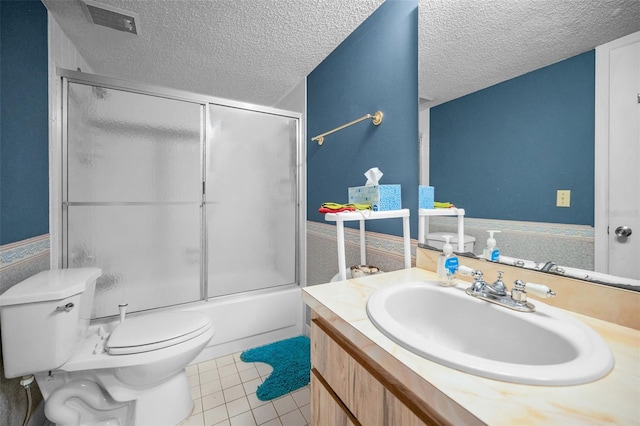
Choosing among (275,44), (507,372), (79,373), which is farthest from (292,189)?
(507,372)

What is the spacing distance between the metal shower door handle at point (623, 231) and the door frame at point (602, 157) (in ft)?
0.06

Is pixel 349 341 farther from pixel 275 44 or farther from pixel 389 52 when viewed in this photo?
pixel 275 44

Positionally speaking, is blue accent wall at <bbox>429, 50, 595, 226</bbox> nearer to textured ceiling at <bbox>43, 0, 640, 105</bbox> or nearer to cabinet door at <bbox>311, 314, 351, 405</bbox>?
textured ceiling at <bbox>43, 0, 640, 105</bbox>

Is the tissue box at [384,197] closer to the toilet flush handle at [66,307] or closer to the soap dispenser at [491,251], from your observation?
the soap dispenser at [491,251]

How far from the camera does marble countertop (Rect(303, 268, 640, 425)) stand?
341 millimetres

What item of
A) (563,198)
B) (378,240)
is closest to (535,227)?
(563,198)

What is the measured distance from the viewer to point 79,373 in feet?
3.71

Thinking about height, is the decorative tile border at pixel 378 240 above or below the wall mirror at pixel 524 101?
below

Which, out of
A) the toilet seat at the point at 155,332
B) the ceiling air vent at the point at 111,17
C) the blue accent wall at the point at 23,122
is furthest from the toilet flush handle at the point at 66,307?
the ceiling air vent at the point at 111,17

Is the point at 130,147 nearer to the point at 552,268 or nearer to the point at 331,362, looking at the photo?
the point at 331,362

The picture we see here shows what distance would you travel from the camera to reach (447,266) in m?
0.83

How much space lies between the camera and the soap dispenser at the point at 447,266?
823mm

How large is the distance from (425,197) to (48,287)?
1573 mm

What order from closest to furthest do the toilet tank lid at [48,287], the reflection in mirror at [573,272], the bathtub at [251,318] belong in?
the reflection in mirror at [573,272], the toilet tank lid at [48,287], the bathtub at [251,318]
